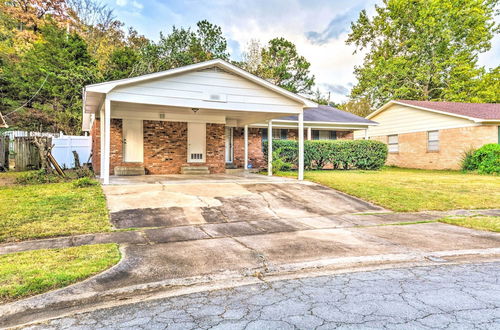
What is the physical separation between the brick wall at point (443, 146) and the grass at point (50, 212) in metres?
19.1

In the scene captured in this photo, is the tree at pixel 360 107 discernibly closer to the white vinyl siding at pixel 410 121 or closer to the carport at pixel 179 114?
the white vinyl siding at pixel 410 121

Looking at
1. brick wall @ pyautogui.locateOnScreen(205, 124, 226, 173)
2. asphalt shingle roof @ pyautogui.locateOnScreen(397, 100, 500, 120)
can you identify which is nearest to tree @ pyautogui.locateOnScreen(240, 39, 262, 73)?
asphalt shingle roof @ pyautogui.locateOnScreen(397, 100, 500, 120)

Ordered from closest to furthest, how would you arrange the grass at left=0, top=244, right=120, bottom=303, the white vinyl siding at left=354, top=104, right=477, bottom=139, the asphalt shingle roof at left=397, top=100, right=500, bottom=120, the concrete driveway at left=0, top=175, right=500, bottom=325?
the grass at left=0, top=244, right=120, bottom=303 → the concrete driveway at left=0, top=175, right=500, bottom=325 → the asphalt shingle roof at left=397, top=100, right=500, bottom=120 → the white vinyl siding at left=354, top=104, right=477, bottom=139

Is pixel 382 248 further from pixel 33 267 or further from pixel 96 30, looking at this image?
pixel 96 30

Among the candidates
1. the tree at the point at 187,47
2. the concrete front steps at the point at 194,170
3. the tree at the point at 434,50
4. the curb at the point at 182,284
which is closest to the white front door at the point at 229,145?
the concrete front steps at the point at 194,170

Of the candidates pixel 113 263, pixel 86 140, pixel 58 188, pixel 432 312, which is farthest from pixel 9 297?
pixel 86 140

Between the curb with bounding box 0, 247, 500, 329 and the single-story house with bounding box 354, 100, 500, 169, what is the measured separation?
1609cm

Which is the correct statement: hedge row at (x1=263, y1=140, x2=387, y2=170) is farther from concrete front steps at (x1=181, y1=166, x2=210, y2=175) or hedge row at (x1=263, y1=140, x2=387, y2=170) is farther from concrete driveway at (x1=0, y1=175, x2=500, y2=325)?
concrete driveway at (x1=0, y1=175, x2=500, y2=325)

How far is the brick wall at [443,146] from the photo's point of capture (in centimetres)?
1823

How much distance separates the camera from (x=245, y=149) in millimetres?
16656

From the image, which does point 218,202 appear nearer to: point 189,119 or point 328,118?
point 189,119

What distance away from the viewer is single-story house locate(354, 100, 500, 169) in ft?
60.0

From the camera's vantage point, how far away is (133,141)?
1367 centimetres

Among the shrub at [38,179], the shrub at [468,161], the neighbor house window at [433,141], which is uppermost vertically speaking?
the neighbor house window at [433,141]
